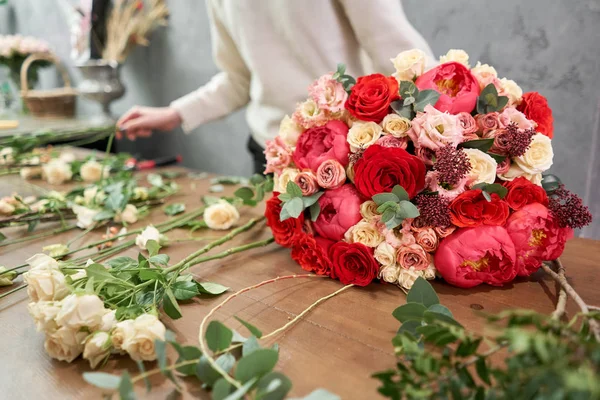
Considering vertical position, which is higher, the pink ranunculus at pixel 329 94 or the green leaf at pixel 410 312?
the pink ranunculus at pixel 329 94

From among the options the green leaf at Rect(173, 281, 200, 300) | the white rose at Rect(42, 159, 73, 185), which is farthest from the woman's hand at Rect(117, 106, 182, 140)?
the green leaf at Rect(173, 281, 200, 300)

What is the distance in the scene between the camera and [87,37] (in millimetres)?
2350

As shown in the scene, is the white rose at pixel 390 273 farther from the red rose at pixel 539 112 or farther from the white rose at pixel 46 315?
the white rose at pixel 46 315

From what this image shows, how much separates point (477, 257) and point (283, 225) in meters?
0.29

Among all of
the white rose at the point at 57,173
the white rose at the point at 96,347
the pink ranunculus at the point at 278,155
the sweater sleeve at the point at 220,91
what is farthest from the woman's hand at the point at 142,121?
the white rose at the point at 96,347

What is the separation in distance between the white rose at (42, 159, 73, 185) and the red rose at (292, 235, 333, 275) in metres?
0.88

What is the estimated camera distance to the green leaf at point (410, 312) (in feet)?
1.52

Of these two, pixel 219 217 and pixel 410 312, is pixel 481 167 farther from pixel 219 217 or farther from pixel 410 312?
pixel 219 217

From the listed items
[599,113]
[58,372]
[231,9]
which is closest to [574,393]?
[58,372]

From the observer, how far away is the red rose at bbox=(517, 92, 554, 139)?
632mm

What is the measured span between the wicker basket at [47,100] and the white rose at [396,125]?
2.34 m

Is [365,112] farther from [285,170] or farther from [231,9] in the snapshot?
[231,9]

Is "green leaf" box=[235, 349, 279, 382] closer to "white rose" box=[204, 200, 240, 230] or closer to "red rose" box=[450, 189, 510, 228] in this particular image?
"red rose" box=[450, 189, 510, 228]

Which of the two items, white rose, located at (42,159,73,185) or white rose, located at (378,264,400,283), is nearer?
white rose, located at (378,264,400,283)
